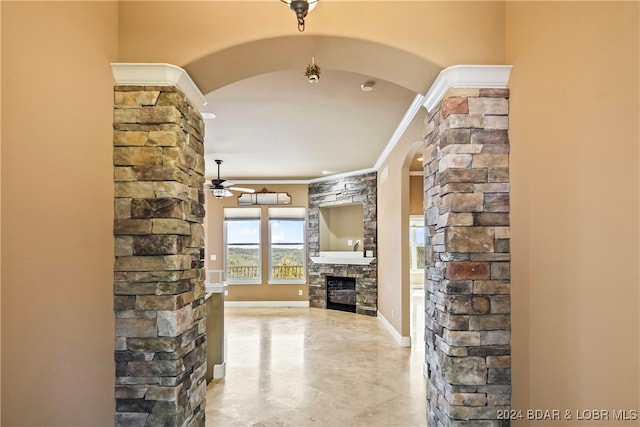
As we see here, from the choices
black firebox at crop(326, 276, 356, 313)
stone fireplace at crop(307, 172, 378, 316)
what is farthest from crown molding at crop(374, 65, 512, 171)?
black firebox at crop(326, 276, 356, 313)

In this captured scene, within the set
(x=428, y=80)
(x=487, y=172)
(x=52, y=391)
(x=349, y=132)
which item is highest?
(x=349, y=132)

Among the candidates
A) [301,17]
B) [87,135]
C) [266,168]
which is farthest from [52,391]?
[266,168]

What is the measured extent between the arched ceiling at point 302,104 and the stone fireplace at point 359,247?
40cm

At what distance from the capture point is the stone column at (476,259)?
7.17ft

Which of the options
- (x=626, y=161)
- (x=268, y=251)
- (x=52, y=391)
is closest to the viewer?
(x=626, y=161)

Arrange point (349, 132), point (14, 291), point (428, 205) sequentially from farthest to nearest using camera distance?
1. point (349, 132)
2. point (428, 205)
3. point (14, 291)

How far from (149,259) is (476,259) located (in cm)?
190

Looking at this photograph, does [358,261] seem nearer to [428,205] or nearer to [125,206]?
[428,205]

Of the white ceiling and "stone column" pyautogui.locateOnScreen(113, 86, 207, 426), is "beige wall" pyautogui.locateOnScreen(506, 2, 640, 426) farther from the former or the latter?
"stone column" pyautogui.locateOnScreen(113, 86, 207, 426)

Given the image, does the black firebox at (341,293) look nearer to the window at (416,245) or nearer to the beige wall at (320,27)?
the window at (416,245)

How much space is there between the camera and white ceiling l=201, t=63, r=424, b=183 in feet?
11.9

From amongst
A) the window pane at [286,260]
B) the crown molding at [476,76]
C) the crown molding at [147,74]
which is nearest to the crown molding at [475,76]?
the crown molding at [476,76]

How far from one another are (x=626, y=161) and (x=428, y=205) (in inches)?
54.0

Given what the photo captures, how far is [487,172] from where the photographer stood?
7.28ft
